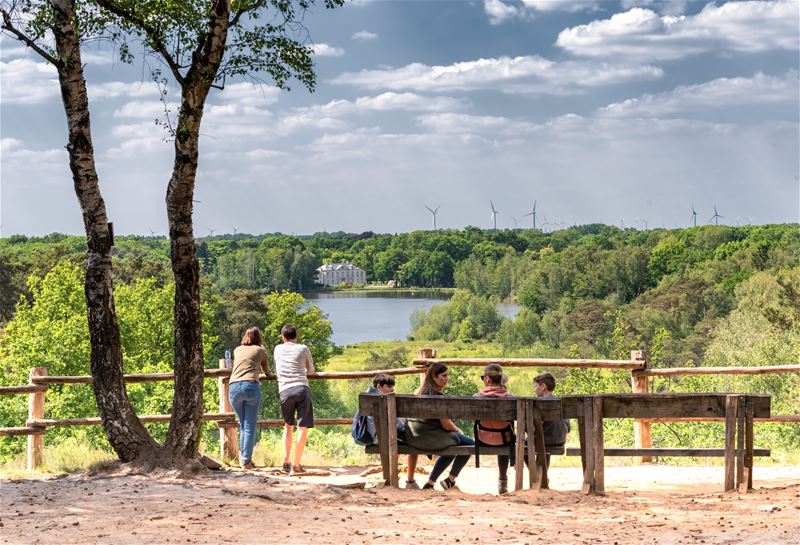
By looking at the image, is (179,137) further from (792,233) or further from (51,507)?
(792,233)

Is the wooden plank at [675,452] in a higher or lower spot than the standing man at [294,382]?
lower

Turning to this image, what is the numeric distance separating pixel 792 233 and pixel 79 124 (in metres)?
112

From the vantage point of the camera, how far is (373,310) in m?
148

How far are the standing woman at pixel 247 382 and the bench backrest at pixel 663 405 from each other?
339 centimetres

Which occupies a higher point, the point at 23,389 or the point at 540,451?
the point at 23,389

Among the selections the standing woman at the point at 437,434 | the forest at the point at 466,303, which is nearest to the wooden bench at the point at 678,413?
the standing woman at the point at 437,434

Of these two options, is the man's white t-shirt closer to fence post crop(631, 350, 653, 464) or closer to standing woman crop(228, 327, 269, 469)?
standing woman crop(228, 327, 269, 469)

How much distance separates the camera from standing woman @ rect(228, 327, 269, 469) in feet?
36.2

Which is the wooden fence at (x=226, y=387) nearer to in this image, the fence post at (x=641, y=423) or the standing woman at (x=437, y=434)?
the fence post at (x=641, y=423)

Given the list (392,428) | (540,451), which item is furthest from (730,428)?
(392,428)

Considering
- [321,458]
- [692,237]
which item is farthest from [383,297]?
[321,458]

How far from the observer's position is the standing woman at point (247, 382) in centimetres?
1103

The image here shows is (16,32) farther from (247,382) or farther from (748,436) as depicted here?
(748,436)

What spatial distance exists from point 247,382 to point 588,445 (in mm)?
3657
